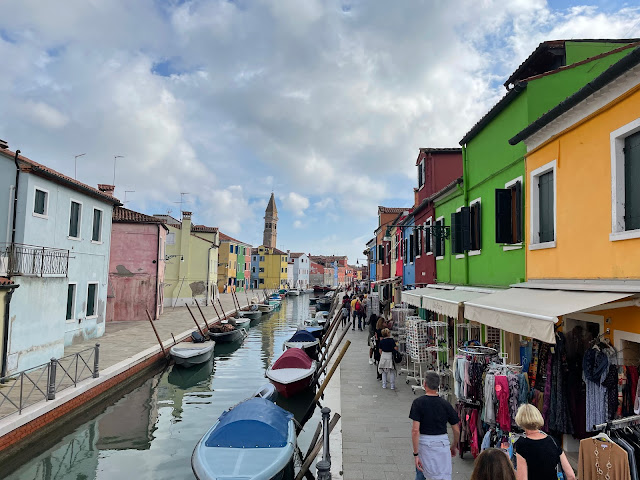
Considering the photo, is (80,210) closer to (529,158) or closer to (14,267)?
(14,267)

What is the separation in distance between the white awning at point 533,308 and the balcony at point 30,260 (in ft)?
42.3

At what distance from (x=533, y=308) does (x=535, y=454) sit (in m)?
2.40

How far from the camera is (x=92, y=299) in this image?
1986 centimetres

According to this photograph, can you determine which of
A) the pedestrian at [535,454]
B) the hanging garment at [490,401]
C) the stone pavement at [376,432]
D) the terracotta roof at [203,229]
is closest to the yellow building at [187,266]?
the terracotta roof at [203,229]

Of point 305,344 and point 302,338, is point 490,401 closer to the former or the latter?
point 305,344

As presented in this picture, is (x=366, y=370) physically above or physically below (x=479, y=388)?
below

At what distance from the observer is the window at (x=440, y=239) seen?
13.8 meters

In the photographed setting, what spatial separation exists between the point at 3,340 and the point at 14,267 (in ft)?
9.38

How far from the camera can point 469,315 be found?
7.57m

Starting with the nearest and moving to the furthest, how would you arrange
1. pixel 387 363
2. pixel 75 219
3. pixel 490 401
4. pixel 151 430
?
pixel 490 401, pixel 151 430, pixel 387 363, pixel 75 219

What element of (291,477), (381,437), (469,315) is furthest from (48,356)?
(469,315)

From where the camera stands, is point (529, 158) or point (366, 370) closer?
point (529, 158)

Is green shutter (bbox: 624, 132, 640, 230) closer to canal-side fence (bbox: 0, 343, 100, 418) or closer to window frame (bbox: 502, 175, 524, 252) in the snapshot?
window frame (bbox: 502, 175, 524, 252)

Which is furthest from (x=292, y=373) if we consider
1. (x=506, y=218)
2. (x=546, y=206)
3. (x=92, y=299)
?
(x=92, y=299)
